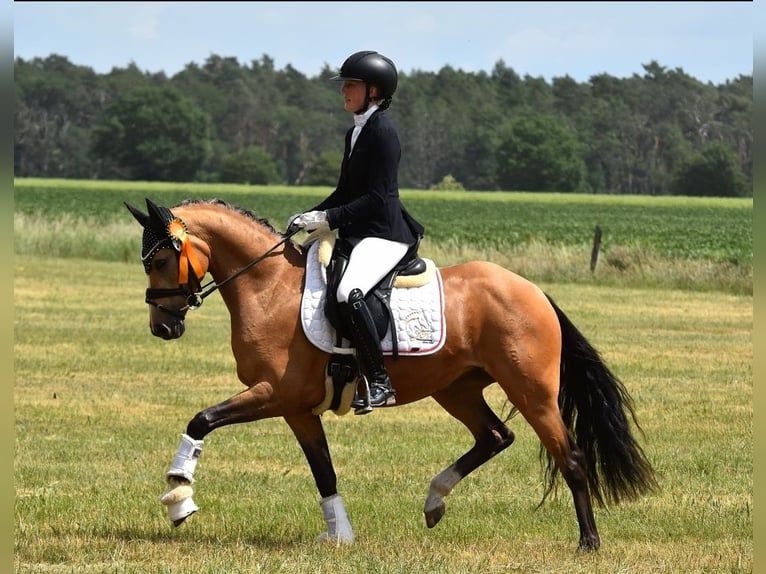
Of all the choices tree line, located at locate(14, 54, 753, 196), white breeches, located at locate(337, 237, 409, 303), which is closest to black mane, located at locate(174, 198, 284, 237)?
white breeches, located at locate(337, 237, 409, 303)

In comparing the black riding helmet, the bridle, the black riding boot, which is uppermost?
the black riding helmet

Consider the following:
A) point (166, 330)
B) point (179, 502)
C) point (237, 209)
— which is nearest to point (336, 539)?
point (179, 502)

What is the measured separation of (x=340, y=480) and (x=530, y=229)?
45.3 metres

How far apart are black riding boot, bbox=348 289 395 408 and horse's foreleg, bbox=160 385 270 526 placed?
0.58 meters

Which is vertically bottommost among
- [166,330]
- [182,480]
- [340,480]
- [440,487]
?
[340,480]

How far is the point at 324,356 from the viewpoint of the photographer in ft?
25.0

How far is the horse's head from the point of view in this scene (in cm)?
753

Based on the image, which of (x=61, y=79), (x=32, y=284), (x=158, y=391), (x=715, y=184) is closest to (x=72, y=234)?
(x=32, y=284)

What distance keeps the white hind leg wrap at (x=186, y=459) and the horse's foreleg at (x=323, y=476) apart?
0.67m

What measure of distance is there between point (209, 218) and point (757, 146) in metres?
4.98

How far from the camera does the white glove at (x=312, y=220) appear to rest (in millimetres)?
7562

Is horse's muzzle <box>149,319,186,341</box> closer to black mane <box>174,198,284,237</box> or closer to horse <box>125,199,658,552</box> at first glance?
horse <box>125,199,658,552</box>

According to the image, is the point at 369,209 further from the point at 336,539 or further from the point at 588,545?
the point at 588,545

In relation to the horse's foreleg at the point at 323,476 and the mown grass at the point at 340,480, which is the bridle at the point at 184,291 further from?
→ the mown grass at the point at 340,480
